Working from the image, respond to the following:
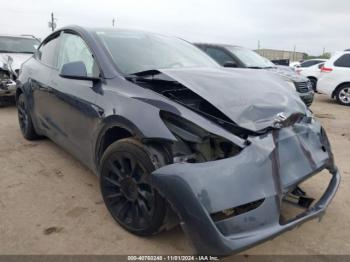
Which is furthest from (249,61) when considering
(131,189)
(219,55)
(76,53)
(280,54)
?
(280,54)

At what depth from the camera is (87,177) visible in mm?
3721

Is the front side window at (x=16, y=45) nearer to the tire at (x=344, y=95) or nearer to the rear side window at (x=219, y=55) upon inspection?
the rear side window at (x=219, y=55)

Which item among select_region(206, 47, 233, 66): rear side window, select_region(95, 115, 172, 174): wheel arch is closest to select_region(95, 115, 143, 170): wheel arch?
select_region(95, 115, 172, 174): wheel arch

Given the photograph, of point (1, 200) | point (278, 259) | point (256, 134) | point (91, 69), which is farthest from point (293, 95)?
point (1, 200)

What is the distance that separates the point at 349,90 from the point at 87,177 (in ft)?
29.2

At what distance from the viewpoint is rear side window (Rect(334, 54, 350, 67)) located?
10.1 meters

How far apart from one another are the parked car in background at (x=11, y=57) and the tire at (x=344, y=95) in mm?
8716

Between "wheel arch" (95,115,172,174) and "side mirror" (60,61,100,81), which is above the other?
"side mirror" (60,61,100,81)

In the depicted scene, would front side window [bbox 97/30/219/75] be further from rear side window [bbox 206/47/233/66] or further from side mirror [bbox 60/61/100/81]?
rear side window [bbox 206/47/233/66]

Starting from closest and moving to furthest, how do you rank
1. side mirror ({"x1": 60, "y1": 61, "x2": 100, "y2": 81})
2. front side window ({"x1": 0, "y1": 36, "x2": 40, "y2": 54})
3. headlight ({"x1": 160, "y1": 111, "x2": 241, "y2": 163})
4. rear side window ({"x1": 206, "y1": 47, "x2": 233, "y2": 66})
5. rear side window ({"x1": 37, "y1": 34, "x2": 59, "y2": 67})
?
headlight ({"x1": 160, "y1": 111, "x2": 241, "y2": 163}) < side mirror ({"x1": 60, "y1": 61, "x2": 100, "y2": 81}) < rear side window ({"x1": 37, "y1": 34, "x2": 59, "y2": 67}) < rear side window ({"x1": 206, "y1": 47, "x2": 233, "y2": 66}) < front side window ({"x1": 0, "y1": 36, "x2": 40, "y2": 54})

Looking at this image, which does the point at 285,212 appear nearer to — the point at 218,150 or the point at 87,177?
the point at 218,150

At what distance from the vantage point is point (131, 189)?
8.31ft

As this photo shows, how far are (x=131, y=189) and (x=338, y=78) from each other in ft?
30.7

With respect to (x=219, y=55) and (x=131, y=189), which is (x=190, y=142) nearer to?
(x=131, y=189)
